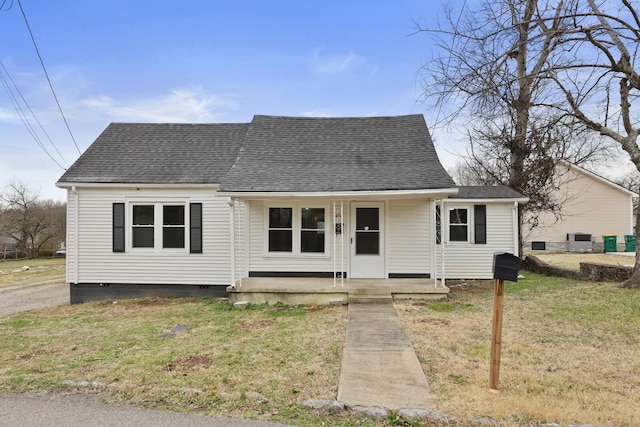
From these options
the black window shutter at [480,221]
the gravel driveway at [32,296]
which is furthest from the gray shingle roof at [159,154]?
the black window shutter at [480,221]

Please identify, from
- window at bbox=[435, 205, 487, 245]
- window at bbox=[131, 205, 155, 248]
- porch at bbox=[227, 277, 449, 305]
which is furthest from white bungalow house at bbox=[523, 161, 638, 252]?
window at bbox=[131, 205, 155, 248]

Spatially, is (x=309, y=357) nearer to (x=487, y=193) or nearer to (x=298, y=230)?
(x=298, y=230)

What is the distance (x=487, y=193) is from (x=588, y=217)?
56.2 feet

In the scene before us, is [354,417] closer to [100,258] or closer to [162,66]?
[100,258]

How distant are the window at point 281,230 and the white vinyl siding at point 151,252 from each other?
119 centimetres

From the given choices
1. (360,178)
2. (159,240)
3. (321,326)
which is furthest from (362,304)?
(159,240)

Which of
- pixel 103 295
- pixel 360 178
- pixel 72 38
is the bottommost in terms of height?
pixel 103 295

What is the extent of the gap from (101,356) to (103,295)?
5862 millimetres

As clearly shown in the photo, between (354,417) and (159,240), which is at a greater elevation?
(159,240)

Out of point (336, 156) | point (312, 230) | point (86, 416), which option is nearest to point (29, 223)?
point (312, 230)

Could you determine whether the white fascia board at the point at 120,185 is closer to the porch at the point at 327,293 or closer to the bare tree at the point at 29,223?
the porch at the point at 327,293

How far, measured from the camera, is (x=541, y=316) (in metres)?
7.20

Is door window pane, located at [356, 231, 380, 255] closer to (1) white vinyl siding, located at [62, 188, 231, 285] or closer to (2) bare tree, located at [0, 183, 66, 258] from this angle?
(1) white vinyl siding, located at [62, 188, 231, 285]

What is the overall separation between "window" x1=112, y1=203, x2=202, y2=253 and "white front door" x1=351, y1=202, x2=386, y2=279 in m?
4.18
